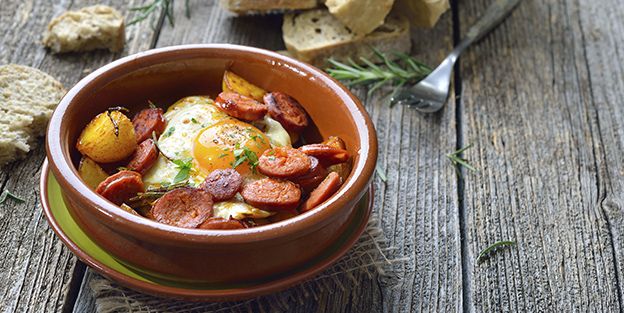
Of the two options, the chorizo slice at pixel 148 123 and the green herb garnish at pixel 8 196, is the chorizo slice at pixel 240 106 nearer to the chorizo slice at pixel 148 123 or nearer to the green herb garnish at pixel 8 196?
the chorizo slice at pixel 148 123

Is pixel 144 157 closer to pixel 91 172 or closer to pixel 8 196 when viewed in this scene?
pixel 91 172

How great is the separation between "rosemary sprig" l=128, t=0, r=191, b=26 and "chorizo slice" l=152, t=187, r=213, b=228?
1290 mm

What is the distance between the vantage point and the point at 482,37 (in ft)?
10.5

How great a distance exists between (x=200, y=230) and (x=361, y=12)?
1429 millimetres

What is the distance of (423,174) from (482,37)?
36.6 inches

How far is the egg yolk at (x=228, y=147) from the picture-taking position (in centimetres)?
203

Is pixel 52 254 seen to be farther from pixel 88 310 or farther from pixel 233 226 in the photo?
pixel 233 226

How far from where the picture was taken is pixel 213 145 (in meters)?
2.07

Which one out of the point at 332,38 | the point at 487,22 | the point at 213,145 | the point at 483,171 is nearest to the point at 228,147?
the point at 213,145

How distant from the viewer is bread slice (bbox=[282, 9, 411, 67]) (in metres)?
2.95

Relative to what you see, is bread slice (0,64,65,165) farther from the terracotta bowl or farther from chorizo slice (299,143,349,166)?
chorizo slice (299,143,349,166)

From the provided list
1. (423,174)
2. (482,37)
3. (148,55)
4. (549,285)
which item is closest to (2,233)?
(148,55)

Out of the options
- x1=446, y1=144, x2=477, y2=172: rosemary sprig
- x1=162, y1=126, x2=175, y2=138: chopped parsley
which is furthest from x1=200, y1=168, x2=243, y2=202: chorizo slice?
x1=446, y1=144, x2=477, y2=172: rosemary sprig

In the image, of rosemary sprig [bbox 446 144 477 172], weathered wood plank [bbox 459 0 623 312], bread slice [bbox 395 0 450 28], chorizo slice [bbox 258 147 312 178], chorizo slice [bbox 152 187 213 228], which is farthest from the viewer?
bread slice [bbox 395 0 450 28]
